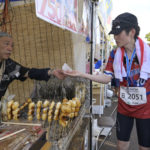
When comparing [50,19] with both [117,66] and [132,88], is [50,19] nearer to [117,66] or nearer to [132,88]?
[117,66]

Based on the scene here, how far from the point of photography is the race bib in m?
1.84

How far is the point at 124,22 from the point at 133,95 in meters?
0.87

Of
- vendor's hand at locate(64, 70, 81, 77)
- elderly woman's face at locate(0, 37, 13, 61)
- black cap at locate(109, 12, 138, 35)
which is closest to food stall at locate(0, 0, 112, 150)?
vendor's hand at locate(64, 70, 81, 77)

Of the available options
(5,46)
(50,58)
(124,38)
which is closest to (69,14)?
(124,38)

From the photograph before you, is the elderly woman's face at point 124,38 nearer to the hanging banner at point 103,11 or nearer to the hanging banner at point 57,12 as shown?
the hanging banner at point 57,12

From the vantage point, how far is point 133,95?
188 centimetres

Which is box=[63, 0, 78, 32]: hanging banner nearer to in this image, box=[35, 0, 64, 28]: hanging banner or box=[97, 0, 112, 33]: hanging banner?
box=[35, 0, 64, 28]: hanging banner

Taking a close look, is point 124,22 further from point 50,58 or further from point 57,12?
point 50,58

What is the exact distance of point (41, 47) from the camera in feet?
10.1

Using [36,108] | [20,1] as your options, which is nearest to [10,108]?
[36,108]

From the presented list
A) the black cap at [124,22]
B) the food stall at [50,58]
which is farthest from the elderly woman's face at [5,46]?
the black cap at [124,22]

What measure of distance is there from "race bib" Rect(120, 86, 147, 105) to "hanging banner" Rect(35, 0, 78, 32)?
104 cm

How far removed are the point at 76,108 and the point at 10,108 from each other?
85cm

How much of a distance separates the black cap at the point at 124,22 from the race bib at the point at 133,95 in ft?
2.35
